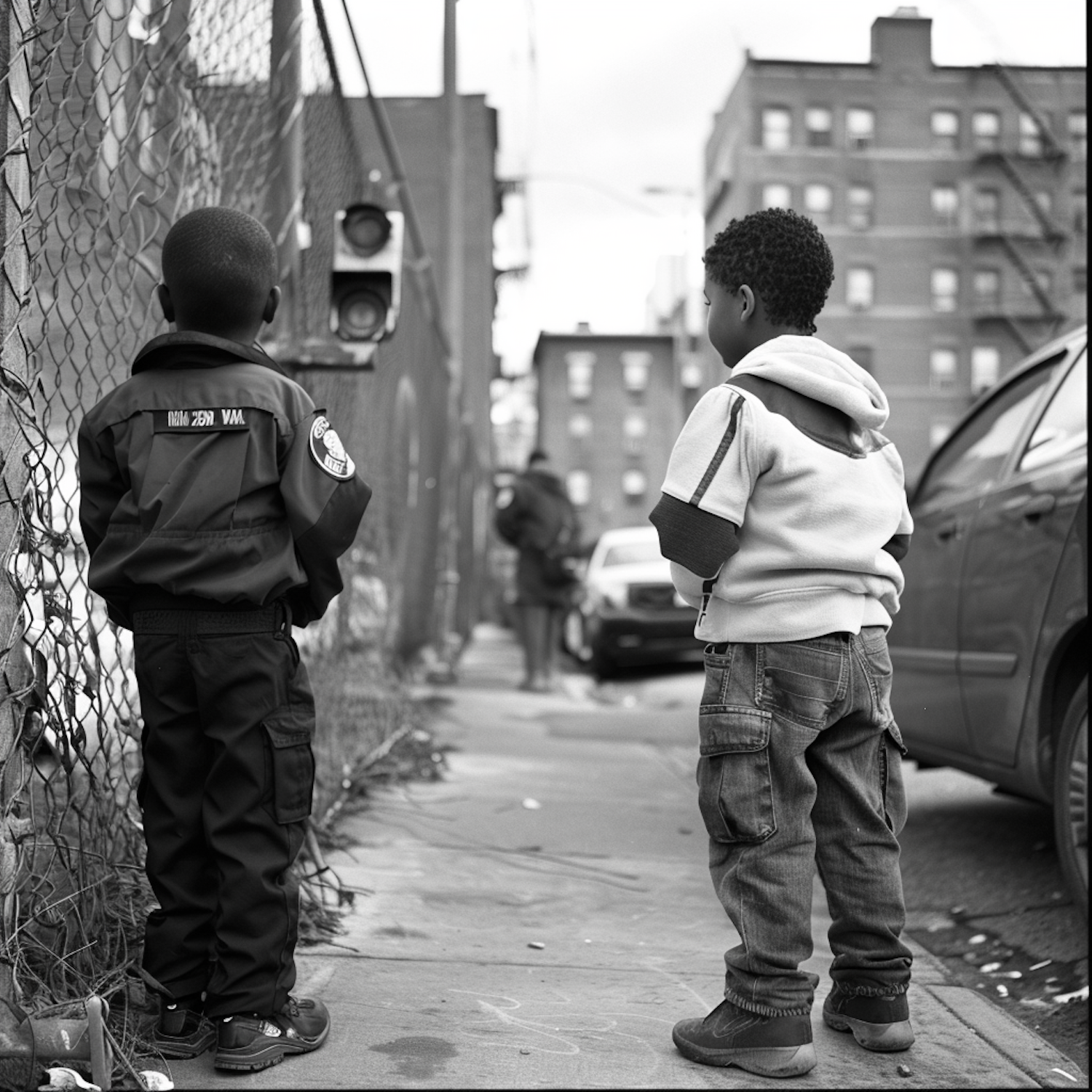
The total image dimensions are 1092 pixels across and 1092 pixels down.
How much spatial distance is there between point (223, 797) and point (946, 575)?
3071 mm

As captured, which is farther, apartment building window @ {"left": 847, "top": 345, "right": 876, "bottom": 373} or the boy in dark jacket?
apartment building window @ {"left": 847, "top": 345, "right": 876, "bottom": 373}

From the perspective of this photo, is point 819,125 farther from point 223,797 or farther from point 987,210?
point 223,797

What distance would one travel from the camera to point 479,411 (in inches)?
1109

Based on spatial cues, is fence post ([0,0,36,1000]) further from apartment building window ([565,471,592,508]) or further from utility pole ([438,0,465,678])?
apartment building window ([565,471,592,508])

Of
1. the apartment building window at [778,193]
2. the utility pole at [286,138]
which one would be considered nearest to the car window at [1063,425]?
the utility pole at [286,138]

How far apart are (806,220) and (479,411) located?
25543mm

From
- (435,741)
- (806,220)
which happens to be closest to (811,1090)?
(806,220)

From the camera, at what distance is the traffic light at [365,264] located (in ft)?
16.7

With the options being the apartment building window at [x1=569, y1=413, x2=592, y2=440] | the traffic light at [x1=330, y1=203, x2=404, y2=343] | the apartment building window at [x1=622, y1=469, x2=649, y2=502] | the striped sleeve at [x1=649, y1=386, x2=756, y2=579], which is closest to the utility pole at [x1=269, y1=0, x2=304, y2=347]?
the traffic light at [x1=330, y1=203, x2=404, y2=343]

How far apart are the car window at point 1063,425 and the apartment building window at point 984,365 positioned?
40.7 meters

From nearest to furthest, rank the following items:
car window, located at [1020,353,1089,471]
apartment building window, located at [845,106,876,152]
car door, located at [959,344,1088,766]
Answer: car door, located at [959,344,1088,766] < car window, located at [1020,353,1089,471] < apartment building window, located at [845,106,876,152]

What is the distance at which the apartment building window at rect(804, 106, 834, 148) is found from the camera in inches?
1590

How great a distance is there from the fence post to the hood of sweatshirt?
1296mm

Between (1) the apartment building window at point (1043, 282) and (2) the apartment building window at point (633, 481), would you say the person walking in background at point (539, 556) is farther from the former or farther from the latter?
(2) the apartment building window at point (633, 481)
